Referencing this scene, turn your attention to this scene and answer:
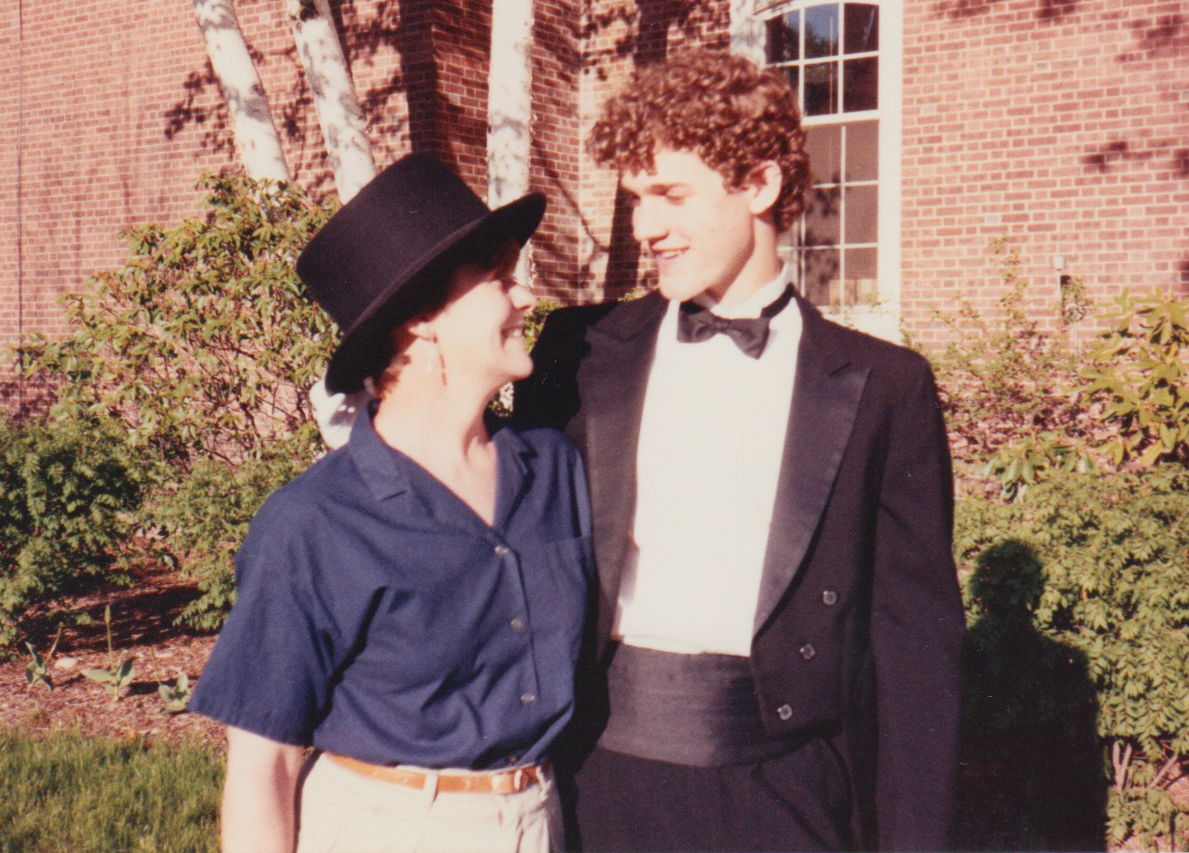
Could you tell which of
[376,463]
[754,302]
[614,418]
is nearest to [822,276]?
[754,302]

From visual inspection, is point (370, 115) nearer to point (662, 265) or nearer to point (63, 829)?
point (63, 829)

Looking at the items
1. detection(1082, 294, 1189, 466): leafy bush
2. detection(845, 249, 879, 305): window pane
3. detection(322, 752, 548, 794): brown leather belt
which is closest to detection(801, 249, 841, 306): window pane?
detection(845, 249, 879, 305): window pane

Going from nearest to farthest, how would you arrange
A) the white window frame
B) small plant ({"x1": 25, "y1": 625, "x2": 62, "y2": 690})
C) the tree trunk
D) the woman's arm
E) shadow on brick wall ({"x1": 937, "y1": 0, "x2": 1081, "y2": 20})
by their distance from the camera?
the woman's arm, small plant ({"x1": 25, "y1": 625, "x2": 62, "y2": 690}), the tree trunk, shadow on brick wall ({"x1": 937, "y1": 0, "x2": 1081, "y2": 20}), the white window frame

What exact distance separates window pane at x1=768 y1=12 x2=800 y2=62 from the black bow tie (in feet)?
28.5

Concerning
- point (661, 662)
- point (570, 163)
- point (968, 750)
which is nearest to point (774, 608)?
point (661, 662)

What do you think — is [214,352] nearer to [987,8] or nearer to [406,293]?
[406,293]

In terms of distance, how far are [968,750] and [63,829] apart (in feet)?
11.9

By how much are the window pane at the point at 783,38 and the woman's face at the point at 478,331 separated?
902 centimetres

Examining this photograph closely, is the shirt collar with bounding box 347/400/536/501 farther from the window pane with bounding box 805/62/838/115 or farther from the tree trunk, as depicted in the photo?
the window pane with bounding box 805/62/838/115

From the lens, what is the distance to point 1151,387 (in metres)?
6.21

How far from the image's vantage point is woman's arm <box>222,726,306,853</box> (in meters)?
1.89

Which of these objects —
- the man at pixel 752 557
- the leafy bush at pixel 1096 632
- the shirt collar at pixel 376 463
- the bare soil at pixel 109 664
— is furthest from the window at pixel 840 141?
the shirt collar at pixel 376 463

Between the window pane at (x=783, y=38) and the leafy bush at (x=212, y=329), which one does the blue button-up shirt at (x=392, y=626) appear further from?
the window pane at (x=783, y=38)

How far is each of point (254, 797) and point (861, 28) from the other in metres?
9.40
